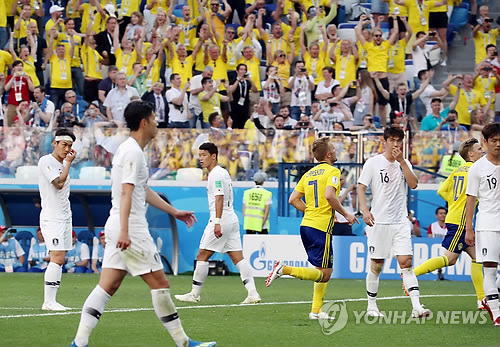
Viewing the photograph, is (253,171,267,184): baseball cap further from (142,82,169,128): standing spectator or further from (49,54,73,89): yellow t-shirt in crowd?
(49,54,73,89): yellow t-shirt in crowd

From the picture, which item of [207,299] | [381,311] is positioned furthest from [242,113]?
[381,311]

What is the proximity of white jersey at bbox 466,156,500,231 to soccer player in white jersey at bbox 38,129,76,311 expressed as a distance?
5030 millimetres

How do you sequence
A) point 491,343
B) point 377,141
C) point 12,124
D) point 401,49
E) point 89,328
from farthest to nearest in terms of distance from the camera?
point 401,49
point 12,124
point 377,141
point 491,343
point 89,328

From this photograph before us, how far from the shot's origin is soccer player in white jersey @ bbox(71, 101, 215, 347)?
7.77 metres

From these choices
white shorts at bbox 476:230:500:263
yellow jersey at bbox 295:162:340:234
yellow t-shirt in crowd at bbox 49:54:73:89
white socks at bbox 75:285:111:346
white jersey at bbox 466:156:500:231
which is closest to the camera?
white socks at bbox 75:285:111:346

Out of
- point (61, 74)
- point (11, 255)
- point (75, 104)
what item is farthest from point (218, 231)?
point (61, 74)

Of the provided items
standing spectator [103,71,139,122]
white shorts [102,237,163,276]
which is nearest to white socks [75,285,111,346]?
white shorts [102,237,163,276]

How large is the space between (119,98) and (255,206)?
190 inches

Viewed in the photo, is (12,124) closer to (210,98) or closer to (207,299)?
(210,98)

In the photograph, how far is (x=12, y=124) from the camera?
76.5 ft

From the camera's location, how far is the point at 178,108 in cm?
2367

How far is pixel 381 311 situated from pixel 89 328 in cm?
539

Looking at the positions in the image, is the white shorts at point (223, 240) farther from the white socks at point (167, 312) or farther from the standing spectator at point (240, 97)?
the standing spectator at point (240, 97)

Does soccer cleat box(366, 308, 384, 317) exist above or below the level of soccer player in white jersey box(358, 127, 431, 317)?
below
